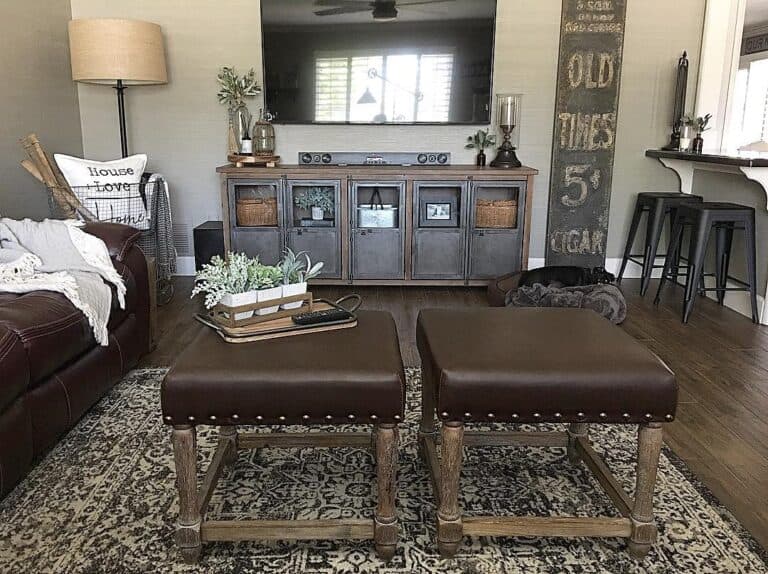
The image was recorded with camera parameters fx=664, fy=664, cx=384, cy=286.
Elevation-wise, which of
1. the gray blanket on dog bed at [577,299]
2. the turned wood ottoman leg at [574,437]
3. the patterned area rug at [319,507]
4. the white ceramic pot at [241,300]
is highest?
the white ceramic pot at [241,300]

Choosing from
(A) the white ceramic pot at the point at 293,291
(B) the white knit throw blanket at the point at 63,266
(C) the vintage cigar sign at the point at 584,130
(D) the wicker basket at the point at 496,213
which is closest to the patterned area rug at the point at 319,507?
(B) the white knit throw blanket at the point at 63,266

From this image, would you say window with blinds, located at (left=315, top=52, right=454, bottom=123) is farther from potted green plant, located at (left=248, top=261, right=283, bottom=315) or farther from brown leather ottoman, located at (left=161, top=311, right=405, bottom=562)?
brown leather ottoman, located at (left=161, top=311, right=405, bottom=562)

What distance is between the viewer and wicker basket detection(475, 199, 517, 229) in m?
4.24

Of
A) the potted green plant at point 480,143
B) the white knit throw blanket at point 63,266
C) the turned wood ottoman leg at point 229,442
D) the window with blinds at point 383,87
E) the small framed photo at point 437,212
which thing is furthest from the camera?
the potted green plant at point 480,143

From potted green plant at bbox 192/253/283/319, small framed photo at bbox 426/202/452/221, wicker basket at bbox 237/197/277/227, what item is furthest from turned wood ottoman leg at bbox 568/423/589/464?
wicker basket at bbox 237/197/277/227

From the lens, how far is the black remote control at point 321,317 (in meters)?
1.82

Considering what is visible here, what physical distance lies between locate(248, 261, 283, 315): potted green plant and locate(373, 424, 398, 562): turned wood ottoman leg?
48cm

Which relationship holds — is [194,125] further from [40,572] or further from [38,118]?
[40,572]

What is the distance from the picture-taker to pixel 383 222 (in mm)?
4250

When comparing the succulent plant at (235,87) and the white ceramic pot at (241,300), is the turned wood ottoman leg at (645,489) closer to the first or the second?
the white ceramic pot at (241,300)

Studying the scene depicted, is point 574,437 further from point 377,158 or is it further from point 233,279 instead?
point 377,158

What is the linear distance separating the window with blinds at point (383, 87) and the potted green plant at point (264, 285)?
2836 millimetres

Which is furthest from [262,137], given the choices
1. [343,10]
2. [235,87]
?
[343,10]

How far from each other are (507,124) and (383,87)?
86cm
